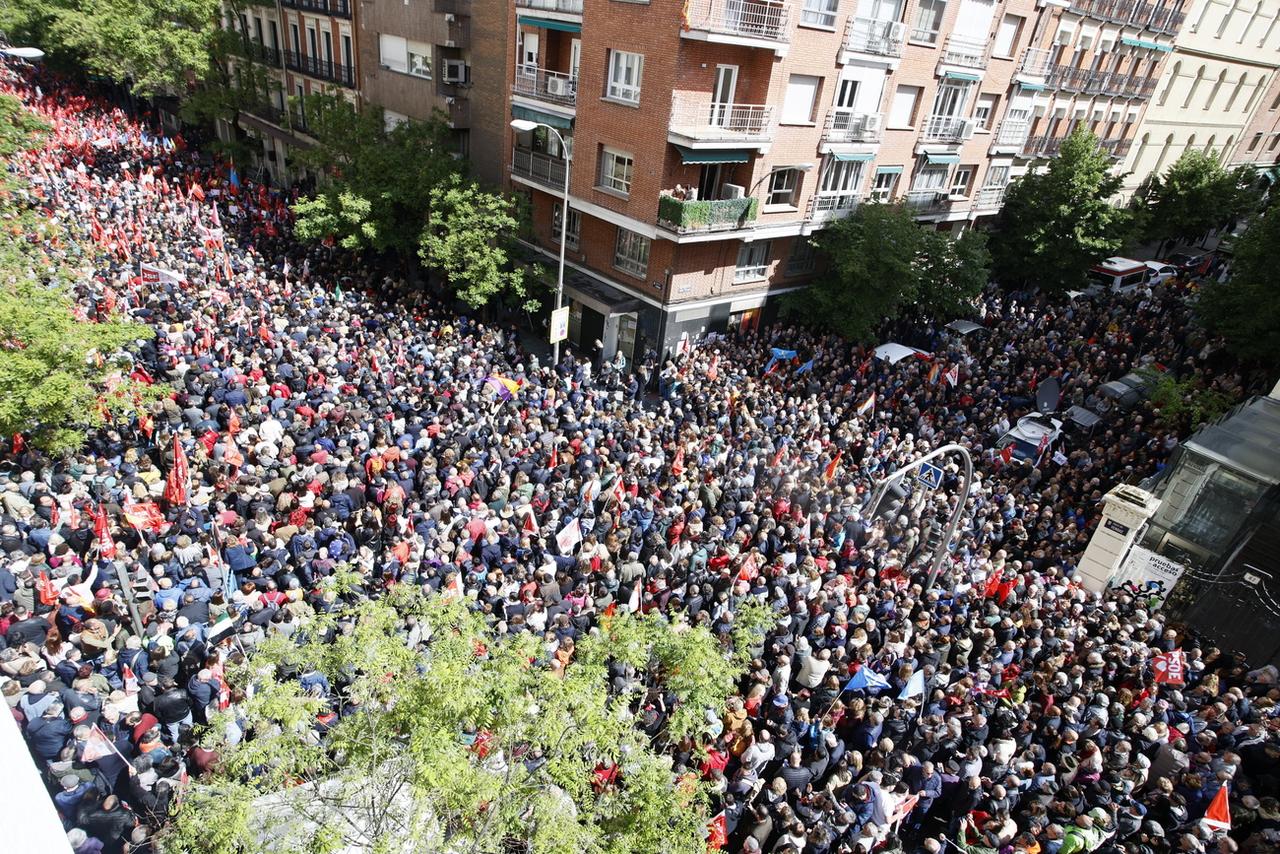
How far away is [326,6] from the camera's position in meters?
31.8

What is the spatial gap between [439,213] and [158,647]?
54.4 ft

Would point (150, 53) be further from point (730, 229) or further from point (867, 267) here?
point (867, 267)

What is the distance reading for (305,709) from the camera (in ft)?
19.6

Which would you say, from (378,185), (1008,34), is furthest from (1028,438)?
(378,185)

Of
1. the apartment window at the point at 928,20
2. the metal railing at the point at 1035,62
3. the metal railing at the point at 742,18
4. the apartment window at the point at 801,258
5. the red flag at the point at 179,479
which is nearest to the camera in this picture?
the red flag at the point at 179,479

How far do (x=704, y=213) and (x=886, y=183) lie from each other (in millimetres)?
9373

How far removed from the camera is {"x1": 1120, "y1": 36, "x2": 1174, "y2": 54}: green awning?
32938 mm

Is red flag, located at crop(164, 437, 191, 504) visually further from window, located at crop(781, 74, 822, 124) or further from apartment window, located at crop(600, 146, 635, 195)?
window, located at crop(781, 74, 822, 124)

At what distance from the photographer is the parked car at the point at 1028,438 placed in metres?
18.9

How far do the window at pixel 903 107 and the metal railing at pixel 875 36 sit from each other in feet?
5.68

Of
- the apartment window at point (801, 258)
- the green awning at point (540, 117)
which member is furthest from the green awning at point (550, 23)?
the apartment window at point (801, 258)

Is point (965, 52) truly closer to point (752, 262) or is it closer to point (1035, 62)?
point (1035, 62)

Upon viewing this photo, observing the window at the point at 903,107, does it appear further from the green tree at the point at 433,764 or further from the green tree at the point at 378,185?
the green tree at the point at 433,764

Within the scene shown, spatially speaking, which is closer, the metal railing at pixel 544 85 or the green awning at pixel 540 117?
the metal railing at pixel 544 85
